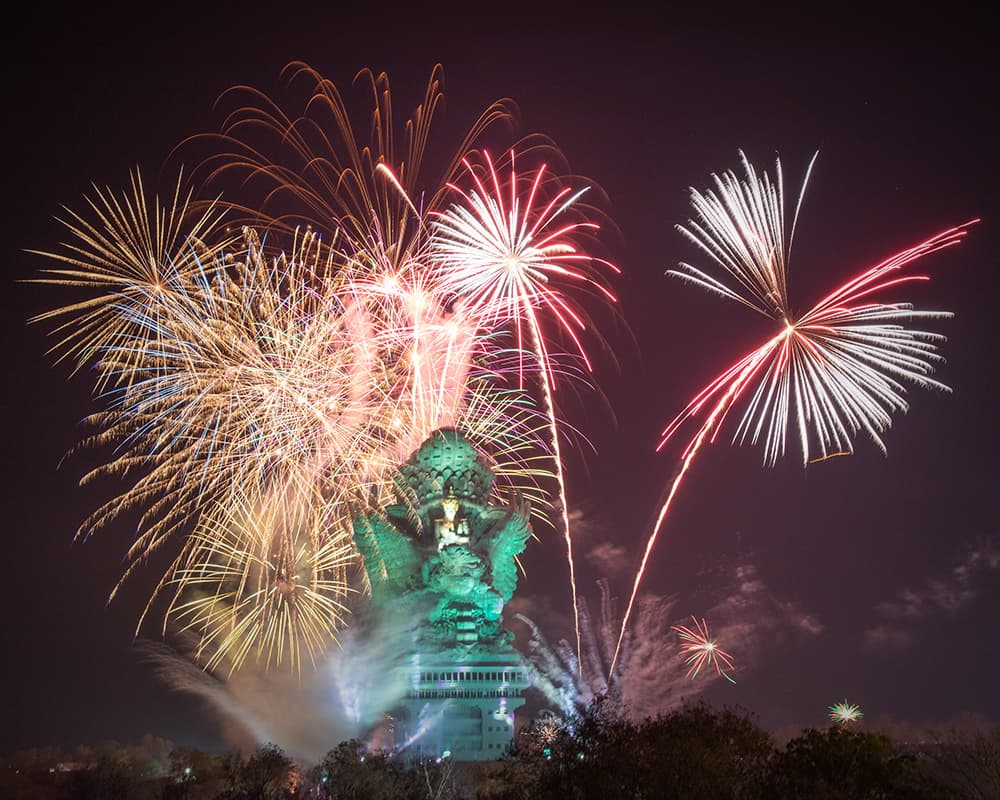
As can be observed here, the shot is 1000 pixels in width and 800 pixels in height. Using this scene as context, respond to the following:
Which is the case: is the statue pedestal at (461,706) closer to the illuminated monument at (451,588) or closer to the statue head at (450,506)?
the illuminated monument at (451,588)

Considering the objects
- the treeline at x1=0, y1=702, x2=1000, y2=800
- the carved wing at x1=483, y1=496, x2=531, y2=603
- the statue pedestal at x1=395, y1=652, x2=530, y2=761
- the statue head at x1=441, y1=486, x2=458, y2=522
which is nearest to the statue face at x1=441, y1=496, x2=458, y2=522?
the statue head at x1=441, y1=486, x2=458, y2=522

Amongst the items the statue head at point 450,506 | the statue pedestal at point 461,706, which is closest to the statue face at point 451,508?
the statue head at point 450,506

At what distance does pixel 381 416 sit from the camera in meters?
72.8

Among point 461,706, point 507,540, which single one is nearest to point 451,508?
point 507,540

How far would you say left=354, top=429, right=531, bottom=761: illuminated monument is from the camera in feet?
305

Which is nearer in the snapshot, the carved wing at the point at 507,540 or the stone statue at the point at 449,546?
the stone statue at the point at 449,546

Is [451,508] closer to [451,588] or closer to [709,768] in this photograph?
[451,588]

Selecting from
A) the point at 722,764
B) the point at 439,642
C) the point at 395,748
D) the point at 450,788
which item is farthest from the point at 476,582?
the point at 722,764

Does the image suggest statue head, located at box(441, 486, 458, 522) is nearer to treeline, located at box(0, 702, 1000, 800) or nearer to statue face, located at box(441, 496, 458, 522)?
statue face, located at box(441, 496, 458, 522)

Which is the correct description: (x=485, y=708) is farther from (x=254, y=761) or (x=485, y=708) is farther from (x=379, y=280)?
(x=379, y=280)

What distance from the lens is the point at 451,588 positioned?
3762 inches

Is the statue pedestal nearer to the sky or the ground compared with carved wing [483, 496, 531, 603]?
nearer to the ground

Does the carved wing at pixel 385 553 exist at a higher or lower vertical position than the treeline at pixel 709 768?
higher

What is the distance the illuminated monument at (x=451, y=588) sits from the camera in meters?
92.9
